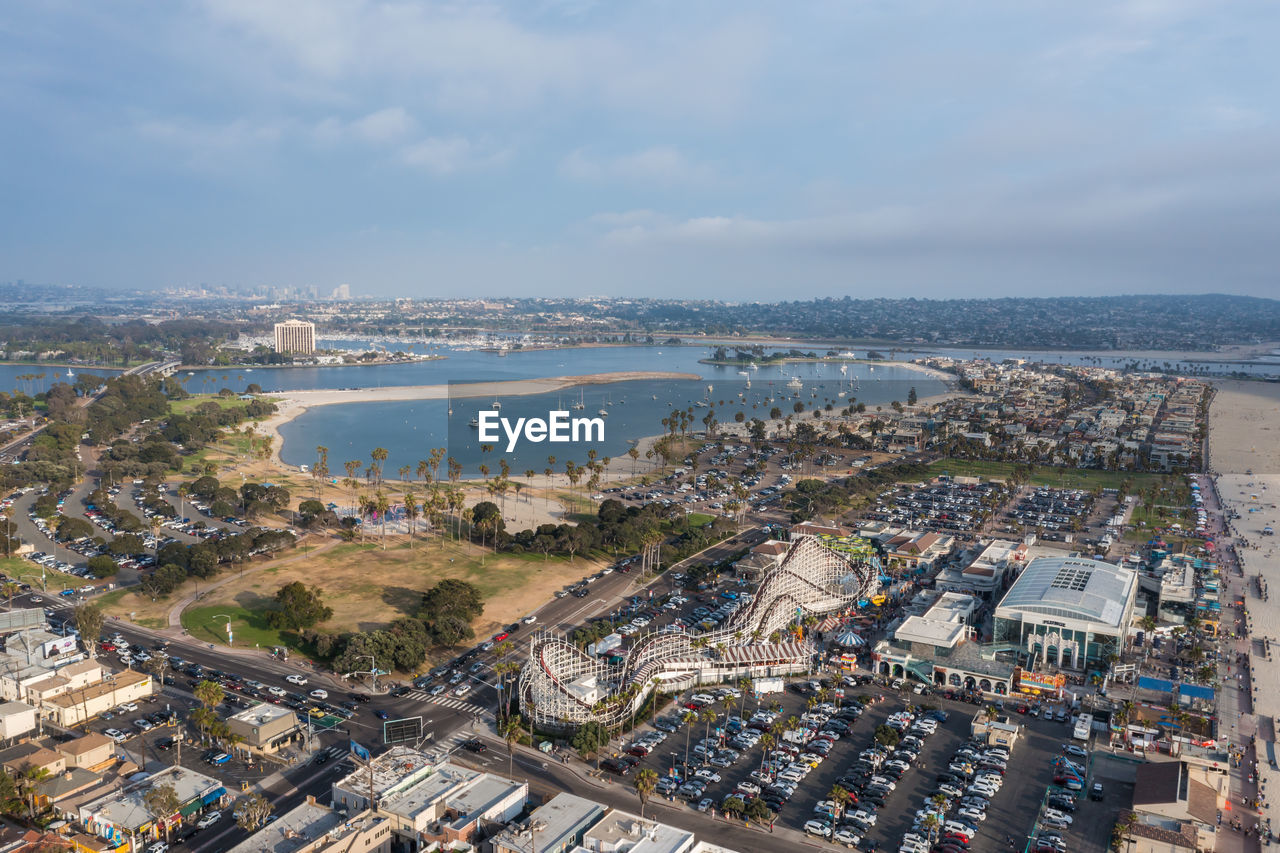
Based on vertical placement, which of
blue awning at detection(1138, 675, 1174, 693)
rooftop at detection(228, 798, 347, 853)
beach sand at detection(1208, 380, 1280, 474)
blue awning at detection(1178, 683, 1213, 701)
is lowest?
blue awning at detection(1138, 675, 1174, 693)

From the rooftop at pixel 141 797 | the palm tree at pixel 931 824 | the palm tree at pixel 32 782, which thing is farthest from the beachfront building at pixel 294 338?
the palm tree at pixel 931 824

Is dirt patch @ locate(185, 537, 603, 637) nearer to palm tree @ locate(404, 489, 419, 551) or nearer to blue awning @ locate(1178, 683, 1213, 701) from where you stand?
palm tree @ locate(404, 489, 419, 551)

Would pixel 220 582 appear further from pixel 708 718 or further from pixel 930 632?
pixel 930 632

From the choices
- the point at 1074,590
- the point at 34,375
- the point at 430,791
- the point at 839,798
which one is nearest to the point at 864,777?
the point at 839,798

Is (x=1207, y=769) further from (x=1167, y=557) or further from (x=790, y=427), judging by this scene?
(x=790, y=427)

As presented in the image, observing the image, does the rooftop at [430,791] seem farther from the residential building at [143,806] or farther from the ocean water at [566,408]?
the ocean water at [566,408]

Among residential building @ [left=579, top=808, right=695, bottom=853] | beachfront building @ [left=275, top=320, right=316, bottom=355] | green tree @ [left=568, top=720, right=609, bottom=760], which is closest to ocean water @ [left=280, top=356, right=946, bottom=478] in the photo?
green tree @ [left=568, top=720, right=609, bottom=760]
